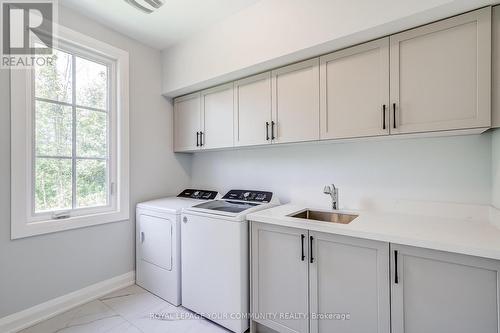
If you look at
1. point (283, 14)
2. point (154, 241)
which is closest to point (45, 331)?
point (154, 241)

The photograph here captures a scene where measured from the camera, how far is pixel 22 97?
1788mm

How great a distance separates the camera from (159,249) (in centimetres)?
223

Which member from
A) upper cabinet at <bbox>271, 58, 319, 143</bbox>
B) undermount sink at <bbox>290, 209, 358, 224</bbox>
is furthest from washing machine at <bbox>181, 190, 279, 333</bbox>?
upper cabinet at <bbox>271, 58, 319, 143</bbox>

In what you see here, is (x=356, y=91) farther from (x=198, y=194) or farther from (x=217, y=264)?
(x=198, y=194)

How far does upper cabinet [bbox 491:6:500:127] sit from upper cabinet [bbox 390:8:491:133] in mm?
31

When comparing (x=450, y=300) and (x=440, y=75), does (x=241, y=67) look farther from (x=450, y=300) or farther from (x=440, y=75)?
(x=450, y=300)

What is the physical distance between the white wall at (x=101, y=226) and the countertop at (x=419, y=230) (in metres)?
1.52

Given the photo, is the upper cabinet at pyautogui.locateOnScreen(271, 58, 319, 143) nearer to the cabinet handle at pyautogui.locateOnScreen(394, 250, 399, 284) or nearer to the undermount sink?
the undermount sink

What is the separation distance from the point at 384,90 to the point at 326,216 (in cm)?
103

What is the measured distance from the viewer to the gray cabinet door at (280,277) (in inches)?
60.0

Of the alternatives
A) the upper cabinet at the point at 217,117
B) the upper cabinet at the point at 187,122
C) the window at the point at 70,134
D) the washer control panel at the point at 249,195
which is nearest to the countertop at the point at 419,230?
the washer control panel at the point at 249,195

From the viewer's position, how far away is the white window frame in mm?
1757

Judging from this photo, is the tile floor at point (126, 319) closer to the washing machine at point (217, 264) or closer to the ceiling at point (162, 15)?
the washing machine at point (217, 264)

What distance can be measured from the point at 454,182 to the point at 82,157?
3.00m
